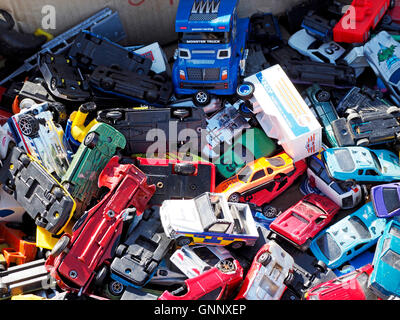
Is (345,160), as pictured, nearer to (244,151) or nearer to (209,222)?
(244,151)

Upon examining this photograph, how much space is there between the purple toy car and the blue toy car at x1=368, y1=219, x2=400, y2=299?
0.49 metres

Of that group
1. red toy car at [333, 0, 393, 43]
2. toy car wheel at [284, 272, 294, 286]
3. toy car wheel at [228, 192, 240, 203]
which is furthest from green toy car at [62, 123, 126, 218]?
red toy car at [333, 0, 393, 43]

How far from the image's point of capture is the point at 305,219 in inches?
348

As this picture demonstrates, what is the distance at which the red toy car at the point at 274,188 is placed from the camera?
9391 millimetres

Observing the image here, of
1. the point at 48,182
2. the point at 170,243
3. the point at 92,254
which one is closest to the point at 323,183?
the point at 170,243

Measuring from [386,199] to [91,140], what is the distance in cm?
513

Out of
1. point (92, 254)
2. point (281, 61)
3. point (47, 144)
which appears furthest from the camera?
point (281, 61)

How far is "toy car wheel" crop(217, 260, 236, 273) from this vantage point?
7.84 metres

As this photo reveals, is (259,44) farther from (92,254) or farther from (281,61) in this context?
(92,254)

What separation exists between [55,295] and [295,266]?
390cm

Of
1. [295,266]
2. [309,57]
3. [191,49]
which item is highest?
[191,49]

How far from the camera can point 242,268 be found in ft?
27.1

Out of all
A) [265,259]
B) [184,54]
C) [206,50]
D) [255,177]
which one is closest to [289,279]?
[265,259]

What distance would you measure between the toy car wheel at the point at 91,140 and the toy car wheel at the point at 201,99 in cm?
224
